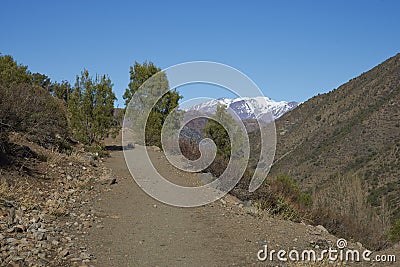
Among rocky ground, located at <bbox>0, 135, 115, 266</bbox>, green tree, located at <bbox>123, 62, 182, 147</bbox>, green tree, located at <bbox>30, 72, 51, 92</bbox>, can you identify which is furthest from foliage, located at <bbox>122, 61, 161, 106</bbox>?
green tree, located at <bbox>30, 72, 51, 92</bbox>

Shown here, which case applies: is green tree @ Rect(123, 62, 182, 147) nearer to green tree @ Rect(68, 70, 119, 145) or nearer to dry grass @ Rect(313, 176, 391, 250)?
green tree @ Rect(68, 70, 119, 145)

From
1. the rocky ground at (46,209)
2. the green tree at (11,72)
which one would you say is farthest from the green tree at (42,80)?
the rocky ground at (46,209)

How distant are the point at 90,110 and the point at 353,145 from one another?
48.9 meters

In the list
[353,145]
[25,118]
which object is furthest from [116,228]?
[353,145]

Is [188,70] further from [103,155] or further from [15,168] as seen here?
[103,155]

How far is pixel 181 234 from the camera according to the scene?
7758 mm

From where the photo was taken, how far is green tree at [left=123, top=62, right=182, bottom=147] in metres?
21.0

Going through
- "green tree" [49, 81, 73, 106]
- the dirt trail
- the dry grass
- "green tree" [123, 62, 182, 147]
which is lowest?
the dirt trail

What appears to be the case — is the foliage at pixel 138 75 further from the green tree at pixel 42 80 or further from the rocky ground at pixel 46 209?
the green tree at pixel 42 80

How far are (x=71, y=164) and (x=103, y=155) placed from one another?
4821mm

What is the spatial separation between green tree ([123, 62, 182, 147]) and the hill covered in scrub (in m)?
16.1

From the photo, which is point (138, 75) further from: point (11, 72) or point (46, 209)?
point (46, 209)

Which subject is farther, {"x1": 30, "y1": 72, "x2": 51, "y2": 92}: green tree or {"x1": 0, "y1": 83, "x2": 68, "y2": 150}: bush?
{"x1": 30, "y1": 72, "x2": 51, "y2": 92}: green tree

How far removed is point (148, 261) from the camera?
6.03 meters
